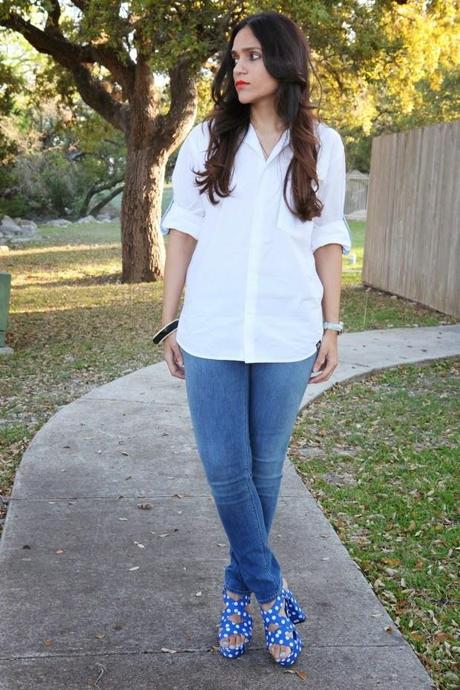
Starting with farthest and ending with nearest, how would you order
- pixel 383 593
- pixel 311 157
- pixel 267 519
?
pixel 383 593, pixel 267 519, pixel 311 157

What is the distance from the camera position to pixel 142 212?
52.1 feet

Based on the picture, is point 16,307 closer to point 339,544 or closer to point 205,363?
point 339,544

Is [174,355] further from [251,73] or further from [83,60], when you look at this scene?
[83,60]

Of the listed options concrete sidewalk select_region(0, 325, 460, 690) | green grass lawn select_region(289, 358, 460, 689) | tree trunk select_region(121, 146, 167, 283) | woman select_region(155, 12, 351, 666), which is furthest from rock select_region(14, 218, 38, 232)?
woman select_region(155, 12, 351, 666)

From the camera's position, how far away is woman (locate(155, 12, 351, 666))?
274 centimetres

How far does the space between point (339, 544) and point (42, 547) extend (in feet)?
4.19

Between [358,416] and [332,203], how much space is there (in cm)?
373

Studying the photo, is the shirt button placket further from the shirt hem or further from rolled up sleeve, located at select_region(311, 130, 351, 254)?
rolled up sleeve, located at select_region(311, 130, 351, 254)

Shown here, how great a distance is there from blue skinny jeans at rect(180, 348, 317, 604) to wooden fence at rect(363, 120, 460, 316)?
8.20 meters

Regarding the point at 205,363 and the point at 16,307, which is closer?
the point at 205,363

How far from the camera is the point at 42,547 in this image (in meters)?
3.84

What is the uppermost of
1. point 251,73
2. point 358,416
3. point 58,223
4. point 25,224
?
point 251,73

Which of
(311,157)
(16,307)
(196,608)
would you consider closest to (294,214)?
(311,157)

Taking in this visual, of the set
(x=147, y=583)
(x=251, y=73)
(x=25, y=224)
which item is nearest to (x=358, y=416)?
(x=147, y=583)
